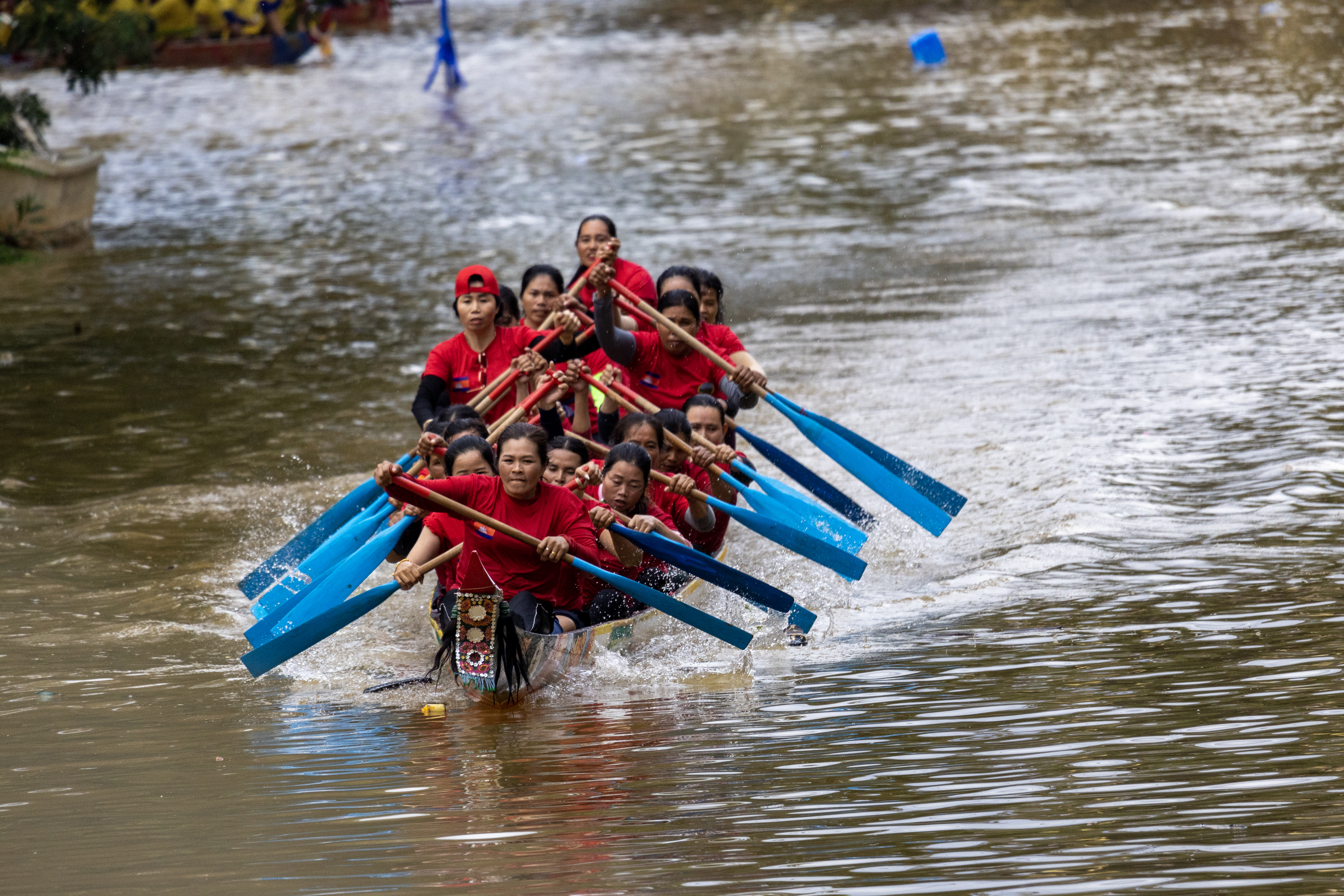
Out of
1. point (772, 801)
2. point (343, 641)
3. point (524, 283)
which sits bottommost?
point (343, 641)

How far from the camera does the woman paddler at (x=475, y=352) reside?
776cm

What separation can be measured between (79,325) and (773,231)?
673 cm

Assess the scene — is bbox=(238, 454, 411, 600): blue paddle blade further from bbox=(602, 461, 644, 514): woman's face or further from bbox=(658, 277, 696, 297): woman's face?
bbox=(658, 277, 696, 297): woman's face

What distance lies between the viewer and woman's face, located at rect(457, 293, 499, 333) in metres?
7.74

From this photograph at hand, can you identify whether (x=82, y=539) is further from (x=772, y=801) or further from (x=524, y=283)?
(x=772, y=801)

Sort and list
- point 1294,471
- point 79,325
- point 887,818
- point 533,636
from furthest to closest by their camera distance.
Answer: point 79,325
point 1294,471
point 533,636
point 887,818

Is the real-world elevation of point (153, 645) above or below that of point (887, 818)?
below

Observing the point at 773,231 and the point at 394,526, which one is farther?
the point at 773,231

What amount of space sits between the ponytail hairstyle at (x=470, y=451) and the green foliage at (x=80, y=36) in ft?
31.9

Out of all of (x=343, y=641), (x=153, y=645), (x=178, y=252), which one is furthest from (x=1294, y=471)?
(x=178, y=252)

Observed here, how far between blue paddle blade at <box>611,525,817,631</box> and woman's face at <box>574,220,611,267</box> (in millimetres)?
2372

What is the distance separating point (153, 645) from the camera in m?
6.87

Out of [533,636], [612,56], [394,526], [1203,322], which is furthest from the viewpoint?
[612,56]

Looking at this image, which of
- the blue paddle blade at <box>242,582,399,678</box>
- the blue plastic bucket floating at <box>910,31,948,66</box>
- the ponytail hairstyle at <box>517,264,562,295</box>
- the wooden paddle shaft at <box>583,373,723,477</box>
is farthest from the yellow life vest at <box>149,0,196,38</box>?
the blue paddle blade at <box>242,582,399,678</box>
